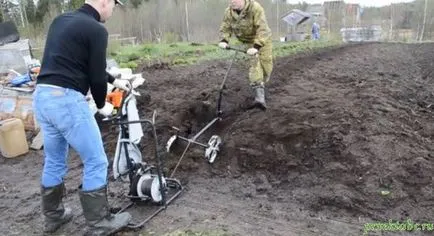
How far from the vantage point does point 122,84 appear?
14.6 feet

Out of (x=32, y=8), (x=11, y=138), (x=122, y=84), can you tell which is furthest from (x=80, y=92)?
(x=32, y=8)

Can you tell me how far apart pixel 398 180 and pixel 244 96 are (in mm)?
3686

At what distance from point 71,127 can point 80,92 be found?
0.32m

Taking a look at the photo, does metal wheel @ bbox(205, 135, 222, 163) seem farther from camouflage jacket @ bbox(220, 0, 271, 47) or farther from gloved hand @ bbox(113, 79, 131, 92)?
camouflage jacket @ bbox(220, 0, 271, 47)

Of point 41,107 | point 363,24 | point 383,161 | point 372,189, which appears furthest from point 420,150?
point 363,24

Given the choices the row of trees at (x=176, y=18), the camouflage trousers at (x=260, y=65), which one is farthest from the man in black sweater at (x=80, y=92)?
the row of trees at (x=176, y=18)

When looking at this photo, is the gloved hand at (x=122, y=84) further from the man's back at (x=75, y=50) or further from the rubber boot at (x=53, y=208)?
the rubber boot at (x=53, y=208)

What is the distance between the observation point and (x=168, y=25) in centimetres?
2967

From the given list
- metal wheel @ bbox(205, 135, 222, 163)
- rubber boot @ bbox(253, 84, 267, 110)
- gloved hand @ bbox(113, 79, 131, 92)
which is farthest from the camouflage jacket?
gloved hand @ bbox(113, 79, 131, 92)

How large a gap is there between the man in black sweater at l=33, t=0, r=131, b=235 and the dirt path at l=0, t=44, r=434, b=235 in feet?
1.83

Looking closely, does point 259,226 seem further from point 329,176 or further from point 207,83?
point 207,83

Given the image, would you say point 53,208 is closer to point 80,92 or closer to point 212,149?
point 80,92

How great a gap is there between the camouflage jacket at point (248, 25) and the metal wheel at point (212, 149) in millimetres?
1718

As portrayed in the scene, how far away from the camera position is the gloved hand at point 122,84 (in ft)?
14.4
